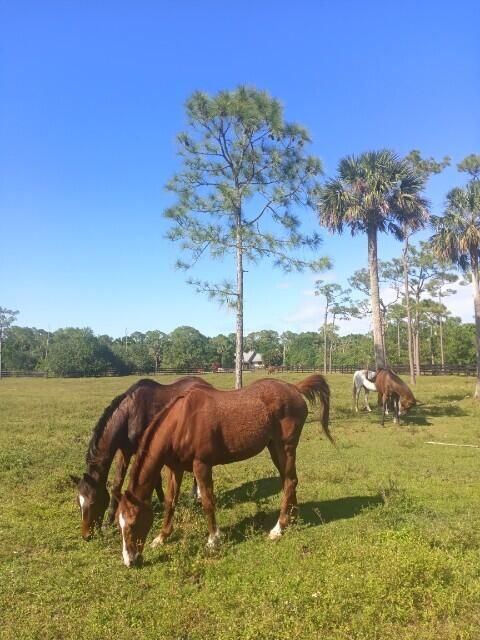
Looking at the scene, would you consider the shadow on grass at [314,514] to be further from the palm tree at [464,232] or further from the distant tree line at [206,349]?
the distant tree line at [206,349]

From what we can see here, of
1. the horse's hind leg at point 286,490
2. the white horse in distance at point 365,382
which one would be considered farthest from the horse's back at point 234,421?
the white horse in distance at point 365,382

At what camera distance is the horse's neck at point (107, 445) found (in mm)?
6301

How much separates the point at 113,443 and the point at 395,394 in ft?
38.9

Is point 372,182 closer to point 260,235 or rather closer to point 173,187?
point 260,235

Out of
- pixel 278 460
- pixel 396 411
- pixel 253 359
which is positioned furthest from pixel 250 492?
pixel 253 359

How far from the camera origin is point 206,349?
80.9m

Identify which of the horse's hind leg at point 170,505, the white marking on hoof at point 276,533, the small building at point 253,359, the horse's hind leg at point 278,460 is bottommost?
A: the white marking on hoof at point 276,533

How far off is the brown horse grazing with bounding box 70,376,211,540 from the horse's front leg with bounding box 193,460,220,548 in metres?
0.60

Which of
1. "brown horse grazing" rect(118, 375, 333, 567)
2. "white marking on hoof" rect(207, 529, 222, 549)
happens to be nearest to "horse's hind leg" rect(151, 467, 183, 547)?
"brown horse grazing" rect(118, 375, 333, 567)

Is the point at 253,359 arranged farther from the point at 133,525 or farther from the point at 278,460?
the point at 133,525

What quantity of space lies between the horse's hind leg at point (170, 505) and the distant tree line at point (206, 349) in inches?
1588

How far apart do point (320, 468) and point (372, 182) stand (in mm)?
15280

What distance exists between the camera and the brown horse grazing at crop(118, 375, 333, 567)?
5.22 metres

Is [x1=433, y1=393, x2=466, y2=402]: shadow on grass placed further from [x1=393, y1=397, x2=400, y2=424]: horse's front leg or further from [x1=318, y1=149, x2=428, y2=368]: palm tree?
[x1=393, y1=397, x2=400, y2=424]: horse's front leg
